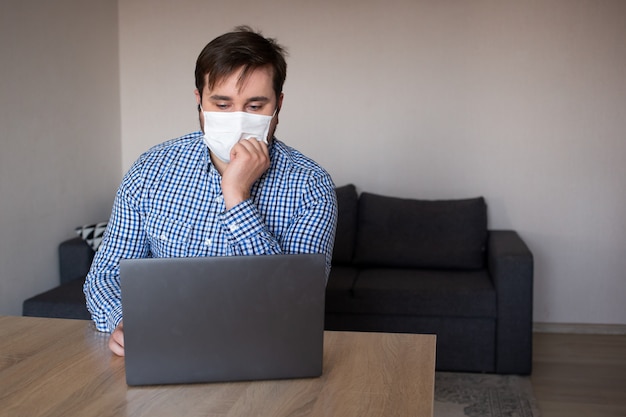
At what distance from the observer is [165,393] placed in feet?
4.02

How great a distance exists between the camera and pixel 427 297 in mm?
3414

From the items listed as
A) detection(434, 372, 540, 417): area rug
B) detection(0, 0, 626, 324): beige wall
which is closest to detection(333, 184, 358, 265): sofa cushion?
detection(0, 0, 626, 324): beige wall

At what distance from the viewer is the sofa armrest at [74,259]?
11.8ft

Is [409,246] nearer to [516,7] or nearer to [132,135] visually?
[516,7]

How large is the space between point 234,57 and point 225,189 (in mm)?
314

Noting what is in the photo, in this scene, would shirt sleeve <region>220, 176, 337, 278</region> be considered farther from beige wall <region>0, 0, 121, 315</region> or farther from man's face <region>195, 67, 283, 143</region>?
beige wall <region>0, 0, 121, 315</region>

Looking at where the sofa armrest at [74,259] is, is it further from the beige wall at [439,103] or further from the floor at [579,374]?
the floor at [579,374]

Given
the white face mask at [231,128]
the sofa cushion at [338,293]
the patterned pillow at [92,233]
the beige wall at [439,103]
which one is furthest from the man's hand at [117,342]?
the beige wall at [439,103]

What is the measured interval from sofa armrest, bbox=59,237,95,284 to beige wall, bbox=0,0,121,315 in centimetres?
6

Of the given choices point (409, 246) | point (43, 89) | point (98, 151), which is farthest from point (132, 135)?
point (409, 246)

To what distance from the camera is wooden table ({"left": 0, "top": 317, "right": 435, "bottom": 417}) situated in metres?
1.17

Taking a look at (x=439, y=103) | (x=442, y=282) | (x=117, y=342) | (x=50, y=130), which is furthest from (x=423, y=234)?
(x=117, y=342)

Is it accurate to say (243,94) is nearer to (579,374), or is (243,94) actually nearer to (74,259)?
(74,259)

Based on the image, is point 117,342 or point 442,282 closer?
point 117,342
